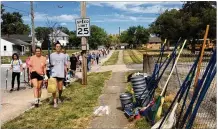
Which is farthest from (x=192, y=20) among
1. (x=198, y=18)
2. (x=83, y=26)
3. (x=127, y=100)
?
(x=127, y=100)

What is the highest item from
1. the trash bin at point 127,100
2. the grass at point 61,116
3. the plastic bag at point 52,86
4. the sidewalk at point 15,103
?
the plastic bag at point 52,86

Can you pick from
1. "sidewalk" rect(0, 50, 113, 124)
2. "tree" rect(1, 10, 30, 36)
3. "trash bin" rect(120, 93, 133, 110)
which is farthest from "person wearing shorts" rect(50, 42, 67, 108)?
"tree" rect(1, 10, 30, 36)

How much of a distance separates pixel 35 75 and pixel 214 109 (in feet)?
14.9

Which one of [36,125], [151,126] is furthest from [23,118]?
[151,126]

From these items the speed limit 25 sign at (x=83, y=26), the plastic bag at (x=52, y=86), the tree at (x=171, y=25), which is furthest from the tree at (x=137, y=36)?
the plastic bag at (x=52, y=86)

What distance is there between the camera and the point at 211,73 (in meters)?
5.98

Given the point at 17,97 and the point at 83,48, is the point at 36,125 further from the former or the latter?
the point at 83,48

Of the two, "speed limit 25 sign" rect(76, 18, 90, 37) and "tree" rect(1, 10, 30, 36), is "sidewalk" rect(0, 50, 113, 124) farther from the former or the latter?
"tree" rect(1, 10, 30, 36)

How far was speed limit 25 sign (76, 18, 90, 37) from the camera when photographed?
1548 centimetres

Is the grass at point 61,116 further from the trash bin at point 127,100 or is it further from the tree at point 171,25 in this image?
the tree at point 171,25

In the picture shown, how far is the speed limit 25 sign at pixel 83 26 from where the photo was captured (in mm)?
15477

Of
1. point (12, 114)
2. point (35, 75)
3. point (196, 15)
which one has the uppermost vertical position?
point (196, 15)

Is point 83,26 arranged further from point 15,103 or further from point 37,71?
point 37,71

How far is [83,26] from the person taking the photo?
15.6 meters
